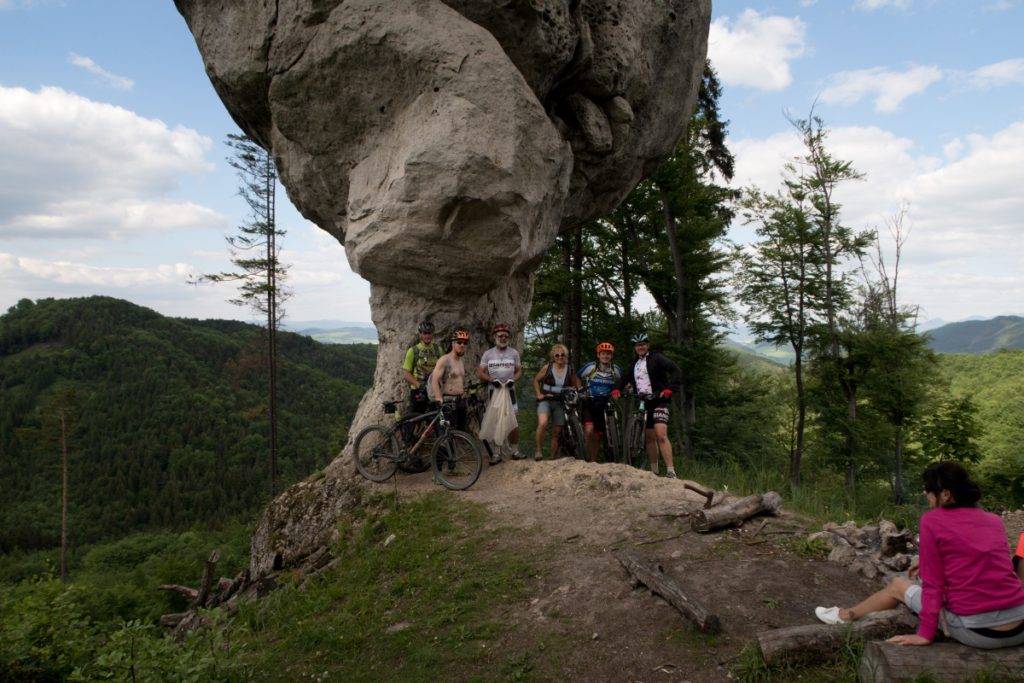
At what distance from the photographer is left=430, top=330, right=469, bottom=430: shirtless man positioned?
8281mm

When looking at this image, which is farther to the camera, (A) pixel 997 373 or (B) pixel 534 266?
(A) pixel 997 373

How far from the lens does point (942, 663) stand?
3.07 m

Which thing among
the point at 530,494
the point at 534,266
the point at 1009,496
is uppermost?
the point at 534,266

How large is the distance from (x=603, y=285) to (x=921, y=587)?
1724 centimetres

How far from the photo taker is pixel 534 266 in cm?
1074

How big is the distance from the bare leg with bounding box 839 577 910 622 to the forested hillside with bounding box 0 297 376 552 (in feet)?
70.4

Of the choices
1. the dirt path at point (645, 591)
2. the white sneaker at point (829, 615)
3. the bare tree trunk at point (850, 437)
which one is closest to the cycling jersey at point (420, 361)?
the dirt path at point (645, 591)

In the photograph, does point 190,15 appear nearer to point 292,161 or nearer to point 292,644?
point 292,161

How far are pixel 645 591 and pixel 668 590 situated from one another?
345 millimetres

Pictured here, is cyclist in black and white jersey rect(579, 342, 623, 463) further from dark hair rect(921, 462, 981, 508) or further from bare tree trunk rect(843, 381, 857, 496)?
bare tree trunk rect(843, 381, 857, 496)

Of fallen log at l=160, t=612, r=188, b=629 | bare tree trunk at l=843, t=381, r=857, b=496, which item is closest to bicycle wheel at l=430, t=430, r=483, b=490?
fallen log at l=160, t=612, r=188, b=629

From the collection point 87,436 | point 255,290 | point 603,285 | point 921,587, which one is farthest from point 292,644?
point 87,436

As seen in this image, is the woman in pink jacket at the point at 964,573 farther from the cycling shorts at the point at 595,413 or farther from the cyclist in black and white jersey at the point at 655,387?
the cycling shorts at the point at 595,413

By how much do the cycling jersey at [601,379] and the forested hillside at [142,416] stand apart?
55.5ft
